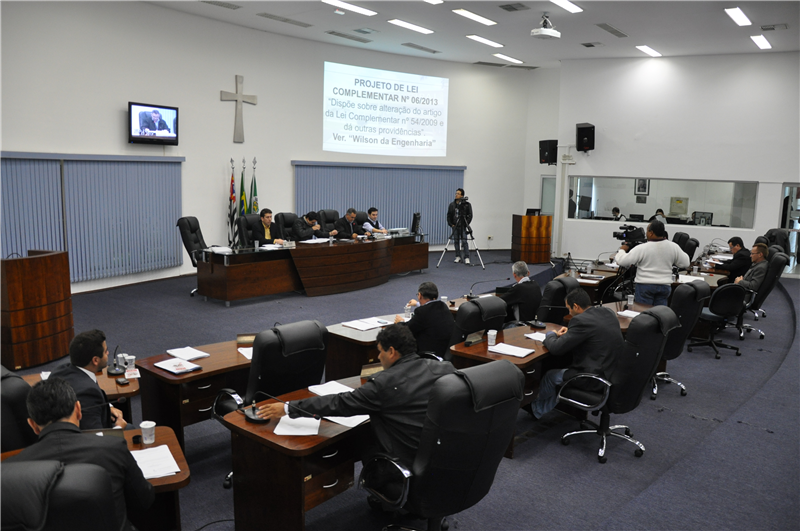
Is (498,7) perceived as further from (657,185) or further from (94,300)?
(94,300)

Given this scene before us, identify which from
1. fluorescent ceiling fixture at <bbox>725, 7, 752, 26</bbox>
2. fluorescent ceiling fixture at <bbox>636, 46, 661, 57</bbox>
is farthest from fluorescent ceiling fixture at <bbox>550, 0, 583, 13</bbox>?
fluorescent ceiling fixture at <bbox>636, 46, 661, 57</bbox>

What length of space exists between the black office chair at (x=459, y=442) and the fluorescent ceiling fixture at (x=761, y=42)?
10.6m

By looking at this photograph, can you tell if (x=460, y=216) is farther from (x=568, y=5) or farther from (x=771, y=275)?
(x=771, y=275)

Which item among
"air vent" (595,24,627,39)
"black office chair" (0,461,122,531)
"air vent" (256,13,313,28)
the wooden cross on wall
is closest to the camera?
"black office chair" (0,461,122,531)

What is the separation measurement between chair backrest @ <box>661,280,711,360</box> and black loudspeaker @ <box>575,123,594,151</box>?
8350 mm

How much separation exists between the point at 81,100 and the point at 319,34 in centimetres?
463

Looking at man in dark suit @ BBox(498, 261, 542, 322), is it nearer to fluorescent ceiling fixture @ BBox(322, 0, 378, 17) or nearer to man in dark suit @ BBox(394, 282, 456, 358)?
man in dark suit @ BBox(394, 282, 456, 358)

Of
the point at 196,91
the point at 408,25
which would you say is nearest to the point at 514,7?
the point at 408,25

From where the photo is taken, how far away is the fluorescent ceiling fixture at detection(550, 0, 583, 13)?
8.72 meters

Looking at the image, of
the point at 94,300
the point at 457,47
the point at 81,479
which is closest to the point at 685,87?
the point at 457,47

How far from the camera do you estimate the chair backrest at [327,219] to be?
427 inches

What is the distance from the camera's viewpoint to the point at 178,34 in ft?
32.7

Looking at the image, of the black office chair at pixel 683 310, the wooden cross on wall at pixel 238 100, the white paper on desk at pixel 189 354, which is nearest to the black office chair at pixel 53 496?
the white paper on desk at pixel 189 354

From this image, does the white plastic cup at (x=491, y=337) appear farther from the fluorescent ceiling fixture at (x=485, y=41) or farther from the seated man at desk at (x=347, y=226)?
the fluorescent ceiling fixture at (x=485, y=41)
